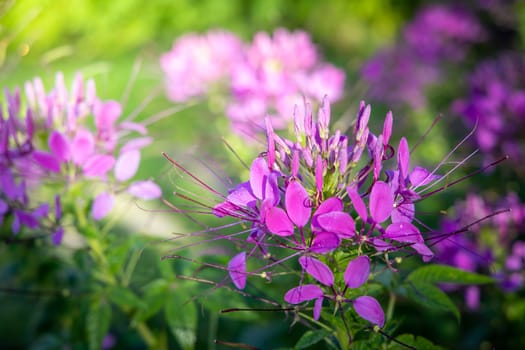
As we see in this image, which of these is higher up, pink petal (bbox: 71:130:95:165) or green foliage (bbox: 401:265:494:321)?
pink petal (bbox: 71:130:95:165)

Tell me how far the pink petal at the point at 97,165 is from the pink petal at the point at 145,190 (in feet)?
0.19

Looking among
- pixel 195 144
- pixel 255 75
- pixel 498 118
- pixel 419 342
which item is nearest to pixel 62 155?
pixel 195 144

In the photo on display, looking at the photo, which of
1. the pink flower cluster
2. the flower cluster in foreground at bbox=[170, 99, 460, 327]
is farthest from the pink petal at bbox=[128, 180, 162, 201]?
the pink flower cluster

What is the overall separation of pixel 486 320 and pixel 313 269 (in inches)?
36.4

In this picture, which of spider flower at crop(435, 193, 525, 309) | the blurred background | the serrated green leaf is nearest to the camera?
the serrated green leaf

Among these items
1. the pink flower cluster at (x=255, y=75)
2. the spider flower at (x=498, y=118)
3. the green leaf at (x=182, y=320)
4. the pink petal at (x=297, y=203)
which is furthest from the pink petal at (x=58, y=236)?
the spider flower at (x=498, y=118)

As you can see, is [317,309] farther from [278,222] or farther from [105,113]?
[105,113]

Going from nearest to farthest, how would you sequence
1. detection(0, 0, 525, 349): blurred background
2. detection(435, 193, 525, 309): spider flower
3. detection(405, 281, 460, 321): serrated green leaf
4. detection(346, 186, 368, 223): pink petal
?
1. detection(346, 186, 368, 223): pink petal
2. detection(405, 281, 460, 321): serrated green leaf
3. detection(0, 0, 525, 349): blurred background
4. detection(435, 193, 525, 309): spider flower

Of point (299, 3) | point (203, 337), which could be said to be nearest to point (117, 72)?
point (299, 3)

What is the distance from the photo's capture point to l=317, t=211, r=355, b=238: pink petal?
0.58m

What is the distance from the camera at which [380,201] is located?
60 centimetres

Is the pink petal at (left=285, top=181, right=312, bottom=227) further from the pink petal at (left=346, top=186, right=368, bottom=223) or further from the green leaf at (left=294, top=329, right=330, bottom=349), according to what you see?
the green leaf at (left=294, top=329, right=330, bottom=349)

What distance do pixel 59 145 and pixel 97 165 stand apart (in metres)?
0.07

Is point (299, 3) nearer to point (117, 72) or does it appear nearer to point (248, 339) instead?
point (117, 72)
